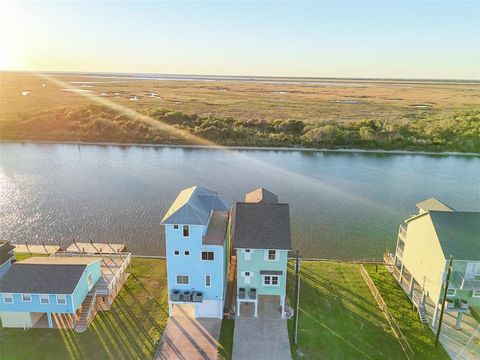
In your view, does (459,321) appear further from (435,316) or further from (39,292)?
(39,292)

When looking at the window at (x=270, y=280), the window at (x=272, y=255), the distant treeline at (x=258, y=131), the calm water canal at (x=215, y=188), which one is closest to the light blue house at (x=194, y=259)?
the window at (x=270, y=280)

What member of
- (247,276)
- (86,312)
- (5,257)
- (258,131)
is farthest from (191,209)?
(258,131)

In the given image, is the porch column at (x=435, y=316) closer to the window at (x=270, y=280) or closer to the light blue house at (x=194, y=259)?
the window at (x=270, y=280)

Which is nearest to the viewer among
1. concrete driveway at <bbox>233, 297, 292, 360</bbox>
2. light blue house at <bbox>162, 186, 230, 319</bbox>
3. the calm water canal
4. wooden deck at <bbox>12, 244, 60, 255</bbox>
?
concrete driveway at <bbox>233, 297, 292, 360</bbox>

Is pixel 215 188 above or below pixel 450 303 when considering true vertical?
below

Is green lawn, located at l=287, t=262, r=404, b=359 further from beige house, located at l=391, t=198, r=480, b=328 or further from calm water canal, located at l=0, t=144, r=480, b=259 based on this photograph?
calm water canal, located at l=0, t=144, r=480, b=259

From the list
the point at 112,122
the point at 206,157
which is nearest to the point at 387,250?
the point at 206,157

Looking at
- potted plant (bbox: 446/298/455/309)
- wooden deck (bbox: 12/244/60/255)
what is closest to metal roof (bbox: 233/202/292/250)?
potted plant (bbox: 446/298/455/309)
